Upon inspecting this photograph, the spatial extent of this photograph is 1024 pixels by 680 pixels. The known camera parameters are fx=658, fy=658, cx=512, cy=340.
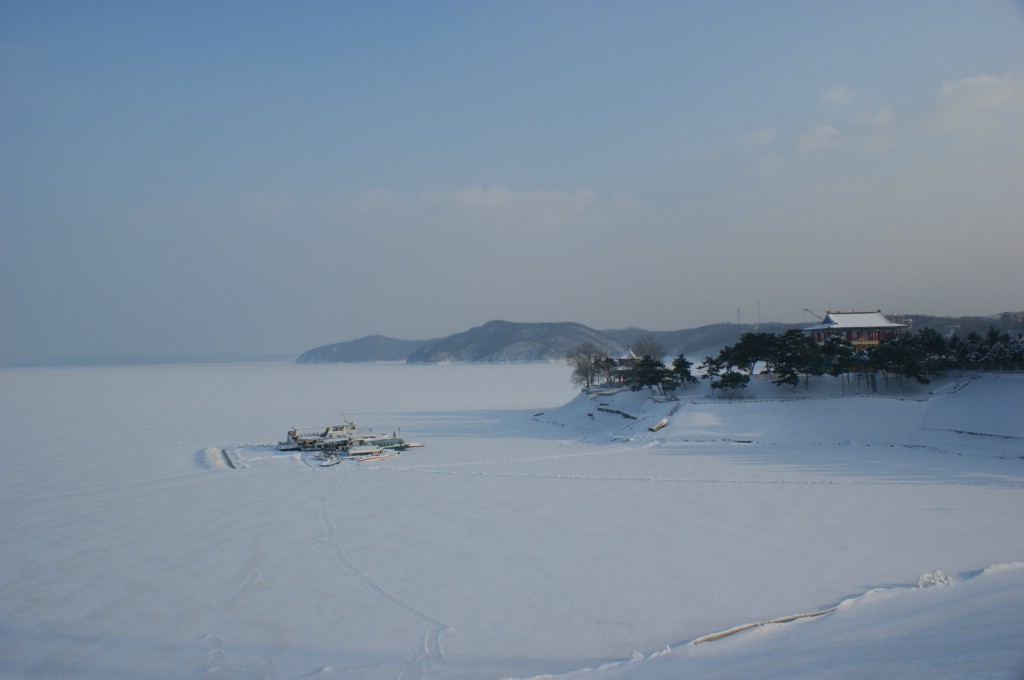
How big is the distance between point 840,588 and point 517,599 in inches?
212

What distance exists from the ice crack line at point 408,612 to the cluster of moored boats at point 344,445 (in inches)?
484

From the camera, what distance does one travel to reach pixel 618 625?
980 centimetres

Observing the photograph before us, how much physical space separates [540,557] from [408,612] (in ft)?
11.2

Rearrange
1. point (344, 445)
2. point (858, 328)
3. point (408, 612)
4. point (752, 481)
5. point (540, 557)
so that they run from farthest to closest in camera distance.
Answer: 1. point (858, 328)
2. point (344, 445)
3. point (752, 481)
4. point (540, 557)
5. point (408, 612)

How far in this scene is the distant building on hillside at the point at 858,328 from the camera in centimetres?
4047

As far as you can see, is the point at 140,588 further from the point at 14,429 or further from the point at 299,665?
the point at 14,429

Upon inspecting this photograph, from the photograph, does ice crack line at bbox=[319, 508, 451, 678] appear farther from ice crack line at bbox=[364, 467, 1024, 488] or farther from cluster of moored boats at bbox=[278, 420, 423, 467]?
cluster of moored boats at bbox=[278, 420, 423, 467]

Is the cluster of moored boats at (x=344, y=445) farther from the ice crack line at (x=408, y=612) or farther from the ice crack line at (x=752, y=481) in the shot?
the ice crack line at (x=408, y=612)

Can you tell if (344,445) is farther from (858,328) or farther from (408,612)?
(858,328)

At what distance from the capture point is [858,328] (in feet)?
133

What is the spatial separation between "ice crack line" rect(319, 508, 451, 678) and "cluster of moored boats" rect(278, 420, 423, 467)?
12.3 metres

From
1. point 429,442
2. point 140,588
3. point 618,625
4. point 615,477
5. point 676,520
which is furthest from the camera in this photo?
point 429,442

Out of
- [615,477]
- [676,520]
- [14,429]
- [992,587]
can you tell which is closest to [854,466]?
[615,477]

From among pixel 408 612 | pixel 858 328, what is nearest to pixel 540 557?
pixel 408 612
